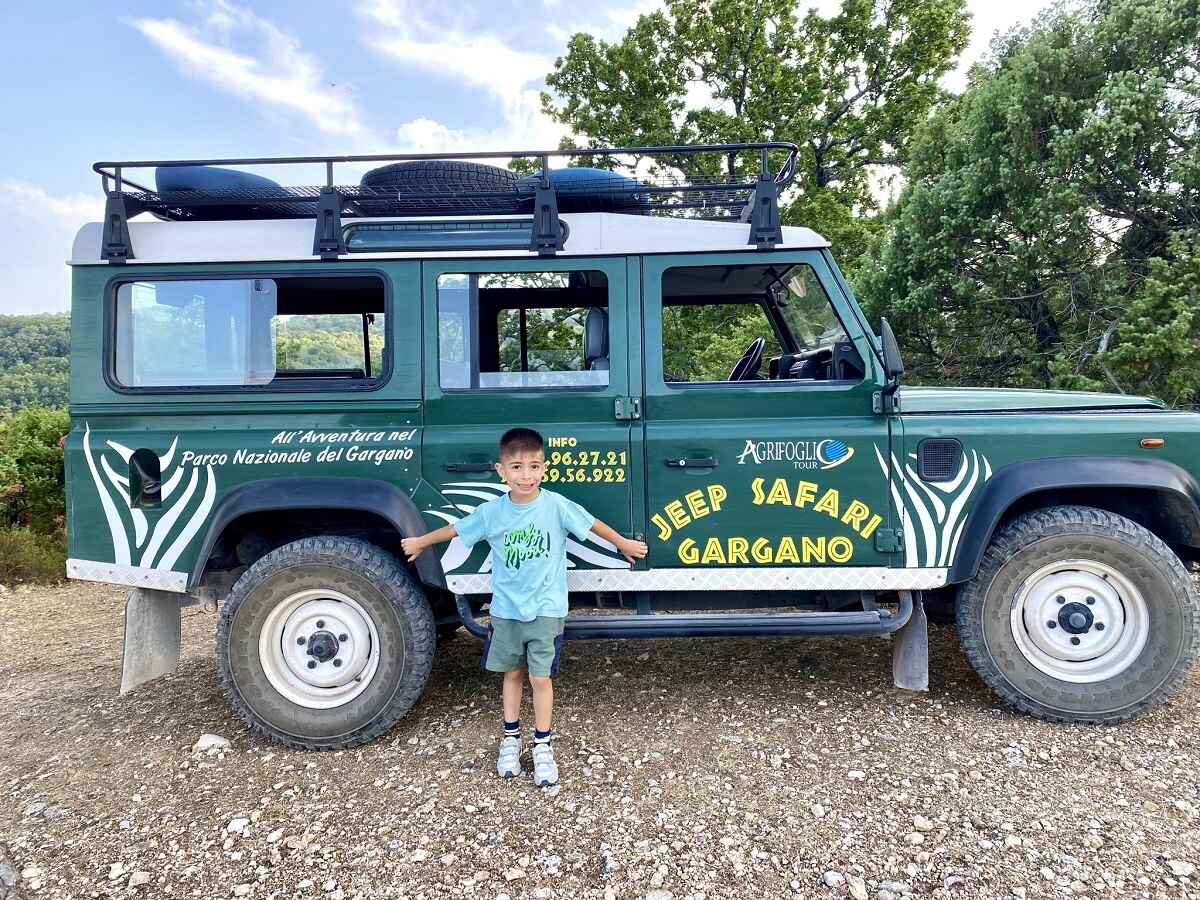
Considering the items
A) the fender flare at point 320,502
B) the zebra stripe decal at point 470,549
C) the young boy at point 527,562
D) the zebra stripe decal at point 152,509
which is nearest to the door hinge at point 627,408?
the young boy at point 527,562

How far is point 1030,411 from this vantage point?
3.40m

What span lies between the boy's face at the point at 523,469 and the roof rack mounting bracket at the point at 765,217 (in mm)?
1407

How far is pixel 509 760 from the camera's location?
3000 millimetres

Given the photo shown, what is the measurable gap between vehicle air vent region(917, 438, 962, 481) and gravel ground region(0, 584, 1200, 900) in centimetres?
116

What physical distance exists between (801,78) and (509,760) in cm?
1700

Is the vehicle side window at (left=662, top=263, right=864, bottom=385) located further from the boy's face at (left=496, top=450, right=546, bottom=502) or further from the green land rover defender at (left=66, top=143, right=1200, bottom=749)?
the boy's face at (left=496, top=450, right=546, bottom=502)

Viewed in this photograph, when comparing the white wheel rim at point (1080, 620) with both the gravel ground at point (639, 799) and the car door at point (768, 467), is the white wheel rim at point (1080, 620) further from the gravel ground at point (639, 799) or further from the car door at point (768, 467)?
the car door at point (768, 467)

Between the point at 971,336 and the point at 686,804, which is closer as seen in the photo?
the point at 686,804

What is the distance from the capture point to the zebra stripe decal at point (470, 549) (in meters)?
3.27

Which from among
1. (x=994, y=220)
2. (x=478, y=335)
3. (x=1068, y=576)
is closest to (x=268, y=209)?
(x=478, y=335)

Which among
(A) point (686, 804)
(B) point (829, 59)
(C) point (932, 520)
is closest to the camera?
(A) point (686, 804)

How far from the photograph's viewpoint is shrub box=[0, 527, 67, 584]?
285 inches

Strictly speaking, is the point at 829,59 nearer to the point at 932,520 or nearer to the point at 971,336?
the point at 971,336

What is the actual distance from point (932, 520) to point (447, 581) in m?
2.21
